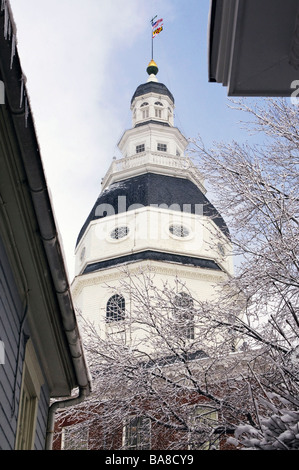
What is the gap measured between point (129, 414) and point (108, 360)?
1.45 meters

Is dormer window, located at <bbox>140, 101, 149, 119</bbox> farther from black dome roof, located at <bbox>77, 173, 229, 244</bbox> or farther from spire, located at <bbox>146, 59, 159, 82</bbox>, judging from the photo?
black dome roof, located at <bbox>77, 173, 229, 244</bbox>

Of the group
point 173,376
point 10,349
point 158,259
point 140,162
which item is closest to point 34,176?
point 10,349

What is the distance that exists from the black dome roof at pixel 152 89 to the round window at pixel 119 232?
1867cm

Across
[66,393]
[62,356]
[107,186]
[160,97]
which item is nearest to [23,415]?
[62,356]

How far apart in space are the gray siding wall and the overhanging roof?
2490 millimetres

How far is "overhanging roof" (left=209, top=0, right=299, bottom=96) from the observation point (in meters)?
4.05

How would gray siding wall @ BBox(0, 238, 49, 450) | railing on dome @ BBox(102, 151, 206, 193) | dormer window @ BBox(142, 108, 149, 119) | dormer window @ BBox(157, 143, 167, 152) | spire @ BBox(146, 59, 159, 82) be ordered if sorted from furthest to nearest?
spire @ BBox(146, 59, 159, 82) → dormer window @ BBox(142, 108, 149, 119) → dormer window @ BBox(157, 143, 167, 152) → railing on dome @ BBox(102, 151, 206, 193) → gray siding wall @ BBox(0, 238, 49, 450)

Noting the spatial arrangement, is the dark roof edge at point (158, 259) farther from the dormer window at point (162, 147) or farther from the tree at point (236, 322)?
the tree at point (236, 322)

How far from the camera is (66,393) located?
8.74 meters

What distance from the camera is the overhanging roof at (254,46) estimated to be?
13.3ft

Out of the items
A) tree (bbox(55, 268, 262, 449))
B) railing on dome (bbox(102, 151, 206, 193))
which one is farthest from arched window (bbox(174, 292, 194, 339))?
railing on dome (bbox(102, 151, 206, 193))

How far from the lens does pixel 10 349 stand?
608 cm

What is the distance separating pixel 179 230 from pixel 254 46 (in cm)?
3336

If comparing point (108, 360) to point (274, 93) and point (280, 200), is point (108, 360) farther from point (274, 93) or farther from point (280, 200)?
point (274, 93)
